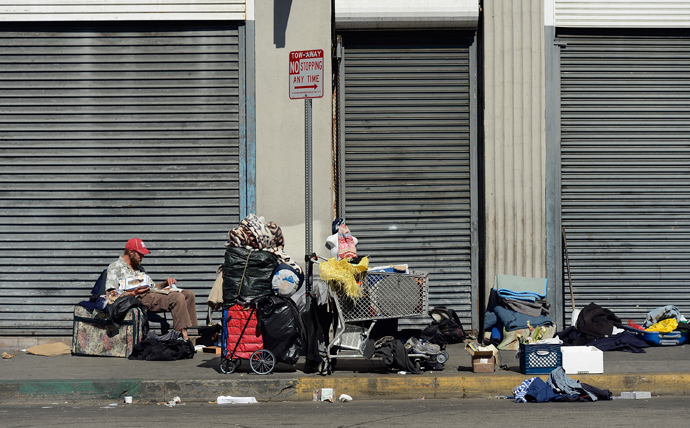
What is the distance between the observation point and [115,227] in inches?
411

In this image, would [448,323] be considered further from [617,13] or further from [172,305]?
[617,13]

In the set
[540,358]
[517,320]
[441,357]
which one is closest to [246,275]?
[441,357]

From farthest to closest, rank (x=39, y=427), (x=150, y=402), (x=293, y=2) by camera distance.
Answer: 1. (x=293, y=2)
2. (x=150, y=402)
3. (x=39, y=427)

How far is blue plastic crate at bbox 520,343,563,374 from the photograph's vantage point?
779 cm

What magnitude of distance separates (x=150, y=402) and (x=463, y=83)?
19.9 ft

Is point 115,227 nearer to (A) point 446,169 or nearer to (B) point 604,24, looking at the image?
(A) point 446,169

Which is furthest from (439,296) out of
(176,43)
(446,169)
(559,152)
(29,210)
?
(29,210)

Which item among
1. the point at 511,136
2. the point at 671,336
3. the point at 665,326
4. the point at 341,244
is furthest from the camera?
the point at 511,136

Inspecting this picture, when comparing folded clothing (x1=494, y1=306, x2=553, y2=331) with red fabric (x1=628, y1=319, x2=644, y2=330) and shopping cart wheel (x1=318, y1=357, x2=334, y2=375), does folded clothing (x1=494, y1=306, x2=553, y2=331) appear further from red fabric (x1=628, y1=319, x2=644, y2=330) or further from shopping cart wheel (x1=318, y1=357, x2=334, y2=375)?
shopping cart wheel (x1=318, y1=357, x2=334, y2=375)

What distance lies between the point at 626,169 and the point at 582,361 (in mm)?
3767

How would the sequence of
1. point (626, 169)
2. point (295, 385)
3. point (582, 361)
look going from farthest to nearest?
point (626, 169) → point (582, 361) → point (295, 385)

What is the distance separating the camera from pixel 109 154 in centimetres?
1041

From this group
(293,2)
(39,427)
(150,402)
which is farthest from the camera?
(293,2)

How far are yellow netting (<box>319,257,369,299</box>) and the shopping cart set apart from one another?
8 cm
